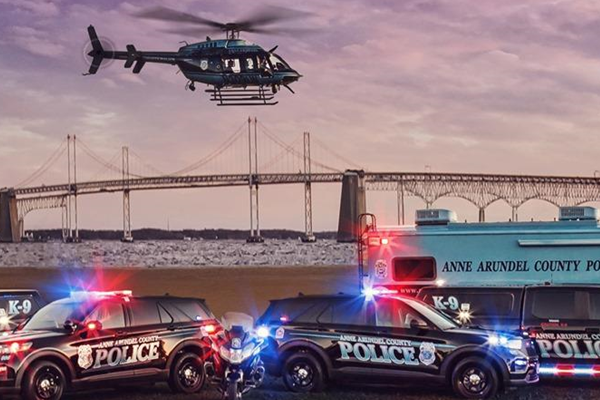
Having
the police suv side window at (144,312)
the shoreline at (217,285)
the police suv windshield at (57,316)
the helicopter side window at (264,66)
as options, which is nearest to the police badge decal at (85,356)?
the police suv windshield at (57,316)

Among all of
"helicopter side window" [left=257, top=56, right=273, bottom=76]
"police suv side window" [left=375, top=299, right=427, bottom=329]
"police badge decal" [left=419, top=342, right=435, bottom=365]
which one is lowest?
"police badge decal" [left=419, top=342, right=435, bottom=365]

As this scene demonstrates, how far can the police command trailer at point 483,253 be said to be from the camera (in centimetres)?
1752

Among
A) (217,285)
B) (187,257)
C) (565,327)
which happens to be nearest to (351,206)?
(187,257)

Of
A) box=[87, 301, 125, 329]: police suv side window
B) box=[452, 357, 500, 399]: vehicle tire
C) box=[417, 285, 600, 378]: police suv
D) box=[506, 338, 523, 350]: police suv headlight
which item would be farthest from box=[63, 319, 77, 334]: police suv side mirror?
box=[417, 285, 600, 378]: police suv

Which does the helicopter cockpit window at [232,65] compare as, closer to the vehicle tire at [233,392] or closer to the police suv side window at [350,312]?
the police suv side window at [350,312]

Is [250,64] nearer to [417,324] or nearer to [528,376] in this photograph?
[417,324]

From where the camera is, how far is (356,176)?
110188 millimetres

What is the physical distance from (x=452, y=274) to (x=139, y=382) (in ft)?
22.0

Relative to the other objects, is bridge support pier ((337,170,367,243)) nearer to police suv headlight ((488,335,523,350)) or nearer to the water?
the water

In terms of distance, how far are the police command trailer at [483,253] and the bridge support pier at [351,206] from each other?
66.4m

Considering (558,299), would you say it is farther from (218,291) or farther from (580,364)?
(218,291)

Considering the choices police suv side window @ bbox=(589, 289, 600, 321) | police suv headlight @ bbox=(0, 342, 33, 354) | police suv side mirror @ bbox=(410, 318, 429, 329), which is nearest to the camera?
police suv headlight @ bbox=(0, 342, 33, 354)

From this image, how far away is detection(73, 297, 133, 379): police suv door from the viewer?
1303cm

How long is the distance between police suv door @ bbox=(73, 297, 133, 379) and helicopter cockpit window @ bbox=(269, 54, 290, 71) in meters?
25.1
